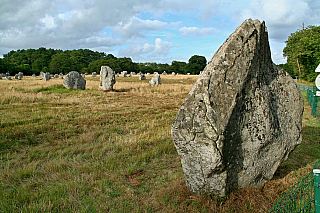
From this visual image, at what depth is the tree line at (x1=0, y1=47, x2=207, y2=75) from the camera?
8148 cm

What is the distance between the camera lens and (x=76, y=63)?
90.9m

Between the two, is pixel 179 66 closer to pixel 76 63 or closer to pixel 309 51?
pixel 76 63

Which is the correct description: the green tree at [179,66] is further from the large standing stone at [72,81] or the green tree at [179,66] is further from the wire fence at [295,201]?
the wire fence at [295,201]

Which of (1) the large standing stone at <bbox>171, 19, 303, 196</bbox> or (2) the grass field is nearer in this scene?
(1) the large standing stone at <bbox>171, 19, 303, 196</bbox>

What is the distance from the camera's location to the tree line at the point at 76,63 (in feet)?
267

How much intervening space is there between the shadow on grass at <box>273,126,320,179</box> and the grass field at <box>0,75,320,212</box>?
0.02 meters

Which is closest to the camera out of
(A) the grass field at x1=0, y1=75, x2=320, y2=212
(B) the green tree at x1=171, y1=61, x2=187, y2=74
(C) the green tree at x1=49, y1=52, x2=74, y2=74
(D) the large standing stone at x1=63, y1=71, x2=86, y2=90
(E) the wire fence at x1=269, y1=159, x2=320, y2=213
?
(E) the wire fence at x1=269, y1=159, x2=320, y2=213

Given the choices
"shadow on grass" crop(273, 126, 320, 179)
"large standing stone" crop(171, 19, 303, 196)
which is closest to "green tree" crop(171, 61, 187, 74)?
"shadow on grass" crop(273, 126, 320, 179)

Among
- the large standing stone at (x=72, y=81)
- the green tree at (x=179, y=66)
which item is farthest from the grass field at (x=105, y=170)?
the green tree at (x=179, y=66)

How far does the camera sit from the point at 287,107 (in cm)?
522

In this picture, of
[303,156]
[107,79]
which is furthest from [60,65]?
[303,156]

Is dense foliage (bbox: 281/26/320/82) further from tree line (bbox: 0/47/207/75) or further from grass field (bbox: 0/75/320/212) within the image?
tree line (bbox: 0/47/207/75)

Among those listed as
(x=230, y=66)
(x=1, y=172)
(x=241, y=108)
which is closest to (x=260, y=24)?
(x=230, y=66)

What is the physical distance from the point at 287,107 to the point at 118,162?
14.6ft
